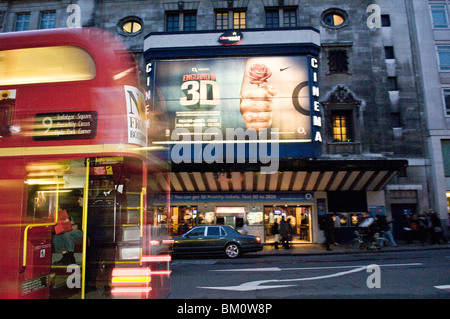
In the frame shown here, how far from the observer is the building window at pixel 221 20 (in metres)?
20.8

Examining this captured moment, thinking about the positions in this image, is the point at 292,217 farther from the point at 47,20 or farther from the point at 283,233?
the point at 47,20

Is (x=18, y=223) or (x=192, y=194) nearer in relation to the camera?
(x=18, y=223)

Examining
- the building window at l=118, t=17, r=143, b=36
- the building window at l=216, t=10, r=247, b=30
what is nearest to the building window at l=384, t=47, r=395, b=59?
the building window at l=216, t=10, r=247, b=30

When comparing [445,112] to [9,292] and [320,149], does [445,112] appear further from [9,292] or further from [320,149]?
[9,292]

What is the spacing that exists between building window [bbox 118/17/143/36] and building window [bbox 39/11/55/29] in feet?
16.4

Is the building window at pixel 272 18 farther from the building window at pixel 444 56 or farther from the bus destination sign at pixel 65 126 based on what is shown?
the bus destination sign at pixel 65 126

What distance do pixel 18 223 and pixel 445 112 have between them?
2320 cm

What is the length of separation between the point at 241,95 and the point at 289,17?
6885 millimetres

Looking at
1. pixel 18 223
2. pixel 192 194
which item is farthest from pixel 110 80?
pixel 192 194

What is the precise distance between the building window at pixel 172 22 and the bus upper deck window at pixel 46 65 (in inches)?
670

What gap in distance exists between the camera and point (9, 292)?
4.86m

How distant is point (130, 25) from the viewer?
2123cm

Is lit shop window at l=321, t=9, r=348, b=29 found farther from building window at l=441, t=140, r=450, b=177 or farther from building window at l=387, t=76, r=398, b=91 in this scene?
building window at l=441, t=140, r=450, b=177

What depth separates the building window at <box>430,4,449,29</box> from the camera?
2064 cm
